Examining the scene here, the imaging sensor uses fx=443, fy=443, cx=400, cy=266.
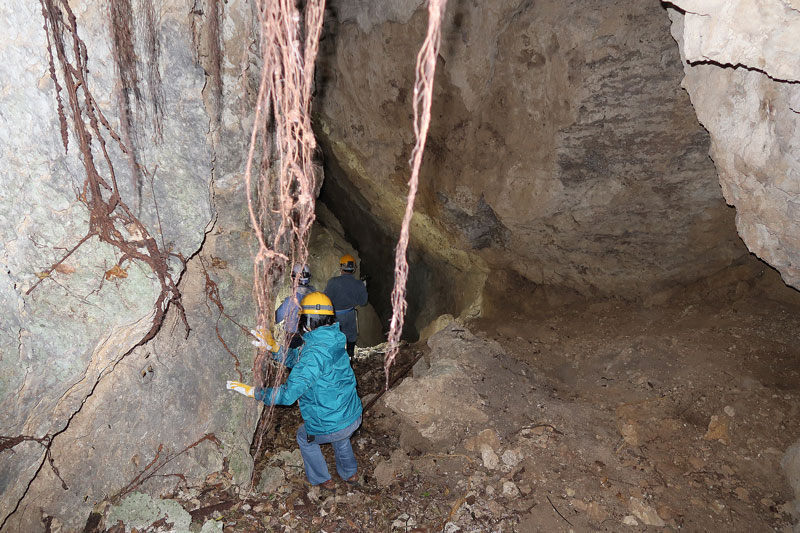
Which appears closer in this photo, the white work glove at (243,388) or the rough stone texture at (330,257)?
the white work glove at (243,388)

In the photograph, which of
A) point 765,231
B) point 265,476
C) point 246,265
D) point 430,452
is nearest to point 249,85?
point 246,265

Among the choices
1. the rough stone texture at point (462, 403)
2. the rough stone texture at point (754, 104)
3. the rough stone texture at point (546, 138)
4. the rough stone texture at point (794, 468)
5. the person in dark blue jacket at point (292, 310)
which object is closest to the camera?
the rough stone texture at point (754, 104)

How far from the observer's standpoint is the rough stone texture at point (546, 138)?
16.2 feet

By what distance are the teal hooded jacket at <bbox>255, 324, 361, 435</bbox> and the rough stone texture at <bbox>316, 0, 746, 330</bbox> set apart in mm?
3757

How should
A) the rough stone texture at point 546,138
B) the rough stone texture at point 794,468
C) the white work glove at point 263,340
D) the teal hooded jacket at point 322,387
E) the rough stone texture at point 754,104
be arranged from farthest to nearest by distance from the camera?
the rough stone texture at point 546,138
the white work glove at point 263,340
the teal hooded jacket at point 322,387
the rough stone texture at point 794,468
the rough stone texture at point 754,104

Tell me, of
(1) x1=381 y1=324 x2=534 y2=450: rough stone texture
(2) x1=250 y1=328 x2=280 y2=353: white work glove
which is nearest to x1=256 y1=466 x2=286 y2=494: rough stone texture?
(2) x1=250 y1=328 x2=280 y2=353: white work glove

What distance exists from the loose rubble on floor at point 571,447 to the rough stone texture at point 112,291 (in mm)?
431

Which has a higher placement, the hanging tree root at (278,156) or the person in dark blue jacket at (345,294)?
the hanging tree root at (278,156)

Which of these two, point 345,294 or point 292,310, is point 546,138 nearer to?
point 345,294

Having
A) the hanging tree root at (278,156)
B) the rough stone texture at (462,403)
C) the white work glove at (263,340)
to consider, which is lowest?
the rough stone texture at (462,403)

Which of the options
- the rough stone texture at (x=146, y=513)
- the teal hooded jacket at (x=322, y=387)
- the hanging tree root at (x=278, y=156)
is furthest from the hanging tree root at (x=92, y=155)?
the rough stone texture at (x=146, y=513)

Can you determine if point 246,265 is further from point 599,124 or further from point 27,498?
point 599,124

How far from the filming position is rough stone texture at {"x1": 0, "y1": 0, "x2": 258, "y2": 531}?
7.96 ft

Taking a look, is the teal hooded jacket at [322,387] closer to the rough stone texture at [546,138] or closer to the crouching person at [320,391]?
the crouching person at [320,391]
